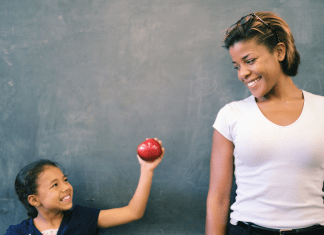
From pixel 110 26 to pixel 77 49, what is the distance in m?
0.27

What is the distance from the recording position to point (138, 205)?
1.25 m

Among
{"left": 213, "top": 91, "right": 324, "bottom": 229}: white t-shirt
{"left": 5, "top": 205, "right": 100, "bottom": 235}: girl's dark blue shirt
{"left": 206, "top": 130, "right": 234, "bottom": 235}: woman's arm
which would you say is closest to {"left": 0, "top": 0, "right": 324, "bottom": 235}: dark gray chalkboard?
{"left": 5, "top": 205, "right": 100, "bottom": 235}: girl's dark blue shirt

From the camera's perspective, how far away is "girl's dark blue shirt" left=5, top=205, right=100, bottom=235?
1253mm

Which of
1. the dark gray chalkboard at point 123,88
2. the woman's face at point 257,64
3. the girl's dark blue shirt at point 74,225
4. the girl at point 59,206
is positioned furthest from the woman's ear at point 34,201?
the woman's face at point 257,64

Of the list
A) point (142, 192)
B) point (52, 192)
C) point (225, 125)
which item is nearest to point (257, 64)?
point (225, 125)

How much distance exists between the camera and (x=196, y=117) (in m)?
1.44

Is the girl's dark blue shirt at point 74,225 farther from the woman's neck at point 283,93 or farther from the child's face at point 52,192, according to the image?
the woman's neck at point 283,93

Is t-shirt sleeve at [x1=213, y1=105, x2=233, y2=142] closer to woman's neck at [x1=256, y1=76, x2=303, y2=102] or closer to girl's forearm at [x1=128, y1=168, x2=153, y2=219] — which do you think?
woman's neck at [x1=256, y1=76, x2=303, y2=102]

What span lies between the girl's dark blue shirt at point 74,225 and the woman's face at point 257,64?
1.13 m

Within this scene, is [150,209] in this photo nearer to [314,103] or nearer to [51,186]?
[51,186]

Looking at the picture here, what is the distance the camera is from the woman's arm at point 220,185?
1138 millimetres

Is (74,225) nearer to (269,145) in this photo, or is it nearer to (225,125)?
(225,125)

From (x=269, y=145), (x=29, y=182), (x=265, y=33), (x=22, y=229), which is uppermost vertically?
(x=265, y=33)

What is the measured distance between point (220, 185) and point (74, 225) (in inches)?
33.2
